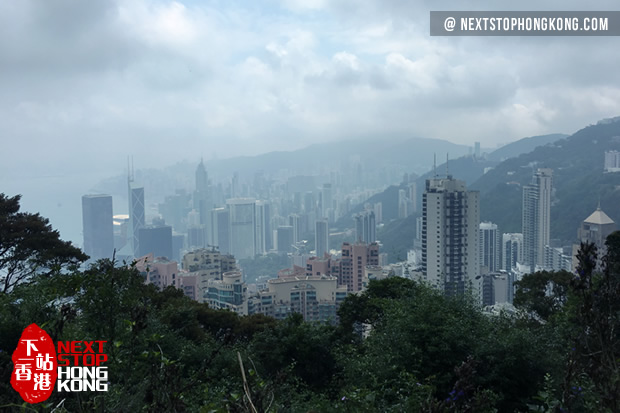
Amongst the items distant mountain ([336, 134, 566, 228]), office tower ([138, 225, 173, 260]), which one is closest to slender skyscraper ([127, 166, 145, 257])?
office tower ([138, 225, 173, 260])

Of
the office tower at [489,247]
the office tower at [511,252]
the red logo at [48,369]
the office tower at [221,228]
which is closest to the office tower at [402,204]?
the office tower at [511,252]

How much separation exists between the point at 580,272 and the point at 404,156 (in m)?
42.1

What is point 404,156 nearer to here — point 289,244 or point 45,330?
point 289,244

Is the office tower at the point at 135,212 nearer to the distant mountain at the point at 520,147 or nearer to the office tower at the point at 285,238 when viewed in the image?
the office tower at the point at 285,238

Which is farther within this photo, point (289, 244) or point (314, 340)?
point (289, 244)

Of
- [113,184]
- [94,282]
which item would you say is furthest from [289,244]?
[94,282]

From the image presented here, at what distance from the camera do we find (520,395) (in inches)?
126

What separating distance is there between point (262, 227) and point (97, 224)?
48.5 ft

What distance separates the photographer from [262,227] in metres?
31.8

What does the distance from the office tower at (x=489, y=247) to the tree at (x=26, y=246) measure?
65.4 feet

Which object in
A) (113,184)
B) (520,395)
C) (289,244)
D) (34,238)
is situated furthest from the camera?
(289,244)

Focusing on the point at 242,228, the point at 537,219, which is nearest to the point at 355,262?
the point at 537,219

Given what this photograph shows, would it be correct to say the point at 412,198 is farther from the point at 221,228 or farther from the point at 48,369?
the point at 48,369

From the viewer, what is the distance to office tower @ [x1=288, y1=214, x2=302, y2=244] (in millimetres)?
32359
